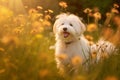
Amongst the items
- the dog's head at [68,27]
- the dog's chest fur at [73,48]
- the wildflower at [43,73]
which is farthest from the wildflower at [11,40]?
the dog's chest fur at [73,48]

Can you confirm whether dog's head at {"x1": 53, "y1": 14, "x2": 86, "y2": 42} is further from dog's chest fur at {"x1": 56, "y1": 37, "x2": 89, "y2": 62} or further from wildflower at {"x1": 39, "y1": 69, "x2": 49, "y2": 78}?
wildflower at {"x1": 39, "y1": 69, "x2": 49, "y2": 78}

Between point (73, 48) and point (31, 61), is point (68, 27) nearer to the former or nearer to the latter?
point (73, 48)

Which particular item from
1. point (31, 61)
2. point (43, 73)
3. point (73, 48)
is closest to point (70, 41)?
point (73, 48)

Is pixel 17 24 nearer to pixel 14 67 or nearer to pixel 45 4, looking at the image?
pixel 14 67

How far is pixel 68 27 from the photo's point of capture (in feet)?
22.9

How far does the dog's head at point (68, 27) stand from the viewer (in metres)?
6.98

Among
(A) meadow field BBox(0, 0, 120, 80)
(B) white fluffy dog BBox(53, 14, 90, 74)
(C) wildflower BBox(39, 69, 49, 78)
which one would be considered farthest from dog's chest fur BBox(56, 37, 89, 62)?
(C) wildflower BBox(39, 69, 49, 78)

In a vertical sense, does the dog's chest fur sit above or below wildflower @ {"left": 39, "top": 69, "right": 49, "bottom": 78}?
below

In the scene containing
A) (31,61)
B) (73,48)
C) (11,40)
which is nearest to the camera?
(31,61)

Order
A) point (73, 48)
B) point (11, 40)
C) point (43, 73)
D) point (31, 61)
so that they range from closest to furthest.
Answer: point (43, 73)
point (31, 61)
point (11, 40)
point (73, 48)

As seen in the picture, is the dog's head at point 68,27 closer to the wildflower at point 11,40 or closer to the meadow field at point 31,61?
the meadow field at point 31,61

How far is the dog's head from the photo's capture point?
22.9 ft

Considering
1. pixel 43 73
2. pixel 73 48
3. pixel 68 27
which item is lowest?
pixel 73 48

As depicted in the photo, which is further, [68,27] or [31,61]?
[68,27]
